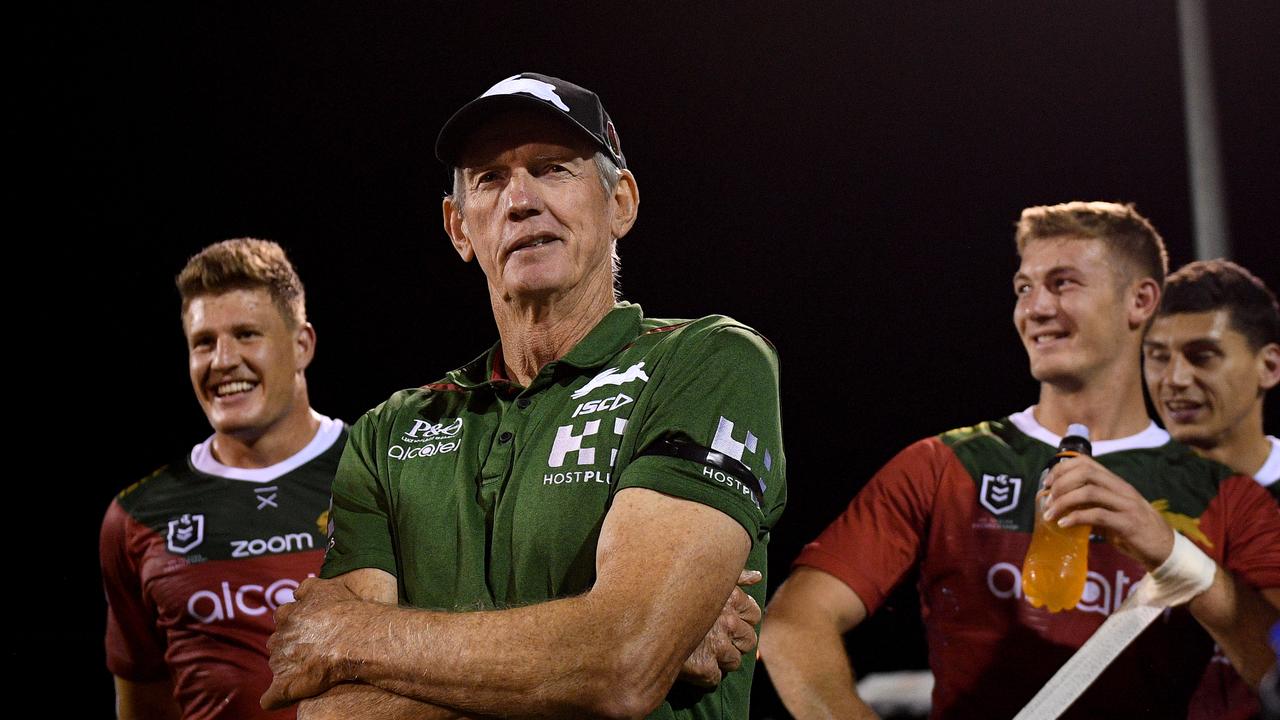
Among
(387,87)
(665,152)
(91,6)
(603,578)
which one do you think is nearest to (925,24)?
(665,152)

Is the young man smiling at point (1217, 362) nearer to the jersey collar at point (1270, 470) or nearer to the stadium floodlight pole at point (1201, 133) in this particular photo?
the jersey collar at point (1270, 470)

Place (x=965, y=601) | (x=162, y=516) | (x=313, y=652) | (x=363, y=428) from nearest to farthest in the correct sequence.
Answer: (x=313, y=652), (x=363, y=428), (x=965, y=601), (x=162, y=516)

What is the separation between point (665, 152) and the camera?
14.7 ft

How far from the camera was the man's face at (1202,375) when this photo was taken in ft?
10.3

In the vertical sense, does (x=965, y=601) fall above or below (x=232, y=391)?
below

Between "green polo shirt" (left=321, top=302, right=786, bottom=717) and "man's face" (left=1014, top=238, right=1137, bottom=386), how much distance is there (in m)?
1.52

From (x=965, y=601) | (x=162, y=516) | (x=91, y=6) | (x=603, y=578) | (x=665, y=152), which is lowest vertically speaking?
(x=965, y=601)

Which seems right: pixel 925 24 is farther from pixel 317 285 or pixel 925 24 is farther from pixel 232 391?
pixel 232 391

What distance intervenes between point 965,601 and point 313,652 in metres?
1.76

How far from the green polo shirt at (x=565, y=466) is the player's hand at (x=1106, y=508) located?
1.06 m

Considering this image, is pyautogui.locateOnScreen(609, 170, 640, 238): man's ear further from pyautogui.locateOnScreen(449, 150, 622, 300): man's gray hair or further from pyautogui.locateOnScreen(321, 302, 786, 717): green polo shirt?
pyautogui.locateOnScreen(321, 302, 786, 717): green polo shirt

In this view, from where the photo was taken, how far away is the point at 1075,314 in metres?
2.99

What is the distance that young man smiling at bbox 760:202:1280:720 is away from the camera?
260 cm

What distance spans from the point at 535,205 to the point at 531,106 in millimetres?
148
